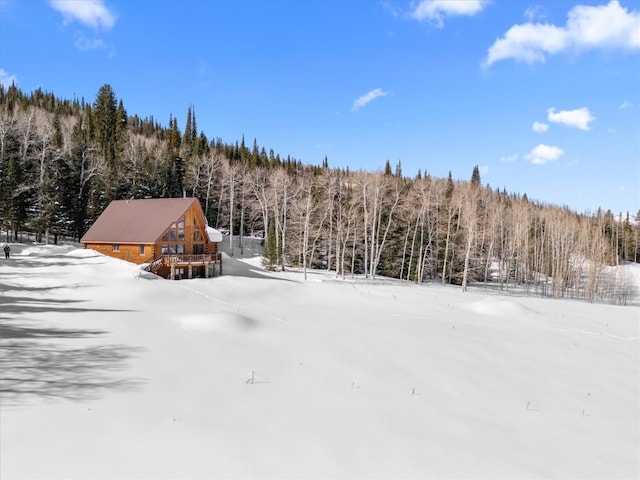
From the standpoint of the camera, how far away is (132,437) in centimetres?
631

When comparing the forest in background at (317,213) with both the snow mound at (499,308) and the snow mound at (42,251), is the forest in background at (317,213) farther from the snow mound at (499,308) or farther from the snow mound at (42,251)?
the snow mound at (499,308)

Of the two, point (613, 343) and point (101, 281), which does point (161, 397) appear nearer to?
point (101, 281)

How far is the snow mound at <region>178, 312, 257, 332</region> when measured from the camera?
15.0 metres

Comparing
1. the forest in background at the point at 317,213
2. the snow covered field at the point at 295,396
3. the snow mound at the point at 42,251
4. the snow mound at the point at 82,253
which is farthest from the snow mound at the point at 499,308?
the snow mound at the point at 42,251

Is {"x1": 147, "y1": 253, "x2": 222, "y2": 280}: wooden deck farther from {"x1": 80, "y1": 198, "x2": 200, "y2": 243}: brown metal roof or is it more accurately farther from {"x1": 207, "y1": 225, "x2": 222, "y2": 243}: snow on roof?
{"x1": 207, "y1": 225, "x2": 222, "y2": 243}: snow on roof

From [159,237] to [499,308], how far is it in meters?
27.4

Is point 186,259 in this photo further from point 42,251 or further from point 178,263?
point 42,251

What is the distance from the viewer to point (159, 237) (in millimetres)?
34000

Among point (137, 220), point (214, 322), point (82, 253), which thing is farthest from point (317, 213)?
point (214, 322)

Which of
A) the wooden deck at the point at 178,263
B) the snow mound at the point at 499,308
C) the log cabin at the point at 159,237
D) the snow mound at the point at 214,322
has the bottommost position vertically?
the snow mound at the point at 499,308

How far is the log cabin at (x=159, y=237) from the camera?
109 feet

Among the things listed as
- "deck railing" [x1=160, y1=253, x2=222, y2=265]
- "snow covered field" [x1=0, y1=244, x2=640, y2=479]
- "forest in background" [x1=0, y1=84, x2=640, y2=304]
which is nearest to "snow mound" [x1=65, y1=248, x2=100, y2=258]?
"deck railing" [x1=160, y1=253, x2=222, y2=265]

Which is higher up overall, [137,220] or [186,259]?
[137,220]

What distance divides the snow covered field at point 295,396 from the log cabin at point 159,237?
12790 millimetres
